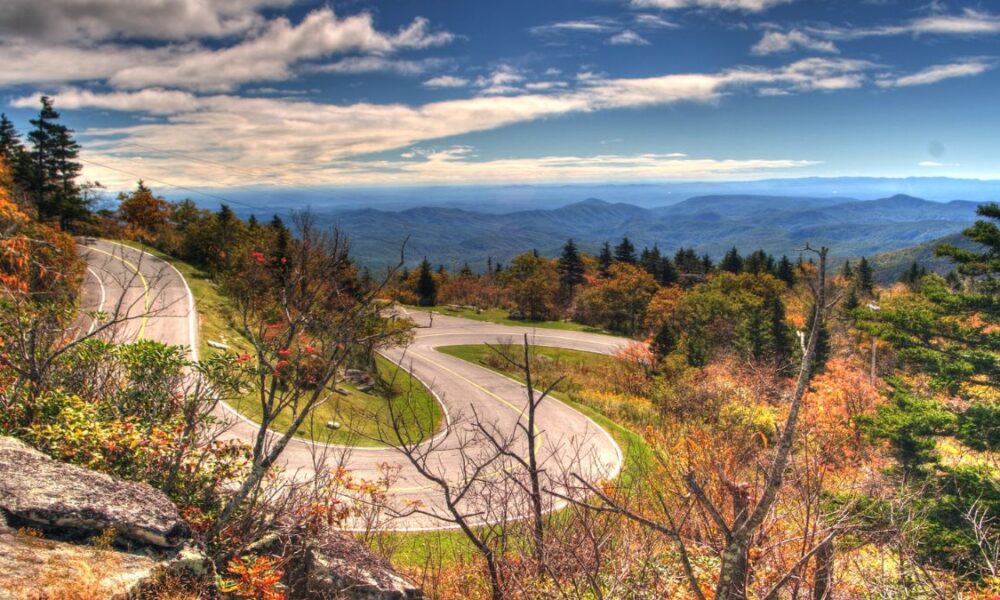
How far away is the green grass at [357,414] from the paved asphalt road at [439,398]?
0.70 m

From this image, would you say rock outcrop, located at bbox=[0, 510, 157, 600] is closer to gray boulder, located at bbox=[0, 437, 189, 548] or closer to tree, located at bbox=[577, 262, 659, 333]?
gray boulder, located at bbox=[0, 437, 189, 548]

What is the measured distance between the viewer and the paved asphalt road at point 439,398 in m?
16.7

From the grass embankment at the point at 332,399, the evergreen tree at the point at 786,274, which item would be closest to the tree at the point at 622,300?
the evergreen tree at the point at 786,274

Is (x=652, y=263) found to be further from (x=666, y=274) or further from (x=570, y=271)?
(x=570, y=271)

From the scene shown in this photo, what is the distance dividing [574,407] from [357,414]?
14.2m

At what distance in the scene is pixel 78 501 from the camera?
239 inches

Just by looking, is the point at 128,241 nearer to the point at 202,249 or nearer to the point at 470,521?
the point at 202,249

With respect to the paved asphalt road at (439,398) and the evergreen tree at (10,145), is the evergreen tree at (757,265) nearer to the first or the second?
the paved asphalt road at (439,398)

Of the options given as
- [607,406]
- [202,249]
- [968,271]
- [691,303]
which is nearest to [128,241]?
[202,249]

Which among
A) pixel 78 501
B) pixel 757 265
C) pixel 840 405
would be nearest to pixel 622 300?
pixel 757 265

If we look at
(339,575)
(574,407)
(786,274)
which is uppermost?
(339,575)

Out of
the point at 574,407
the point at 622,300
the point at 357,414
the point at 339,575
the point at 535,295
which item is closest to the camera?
the point at 339,575

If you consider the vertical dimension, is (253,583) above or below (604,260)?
below

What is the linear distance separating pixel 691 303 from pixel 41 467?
181 ft
